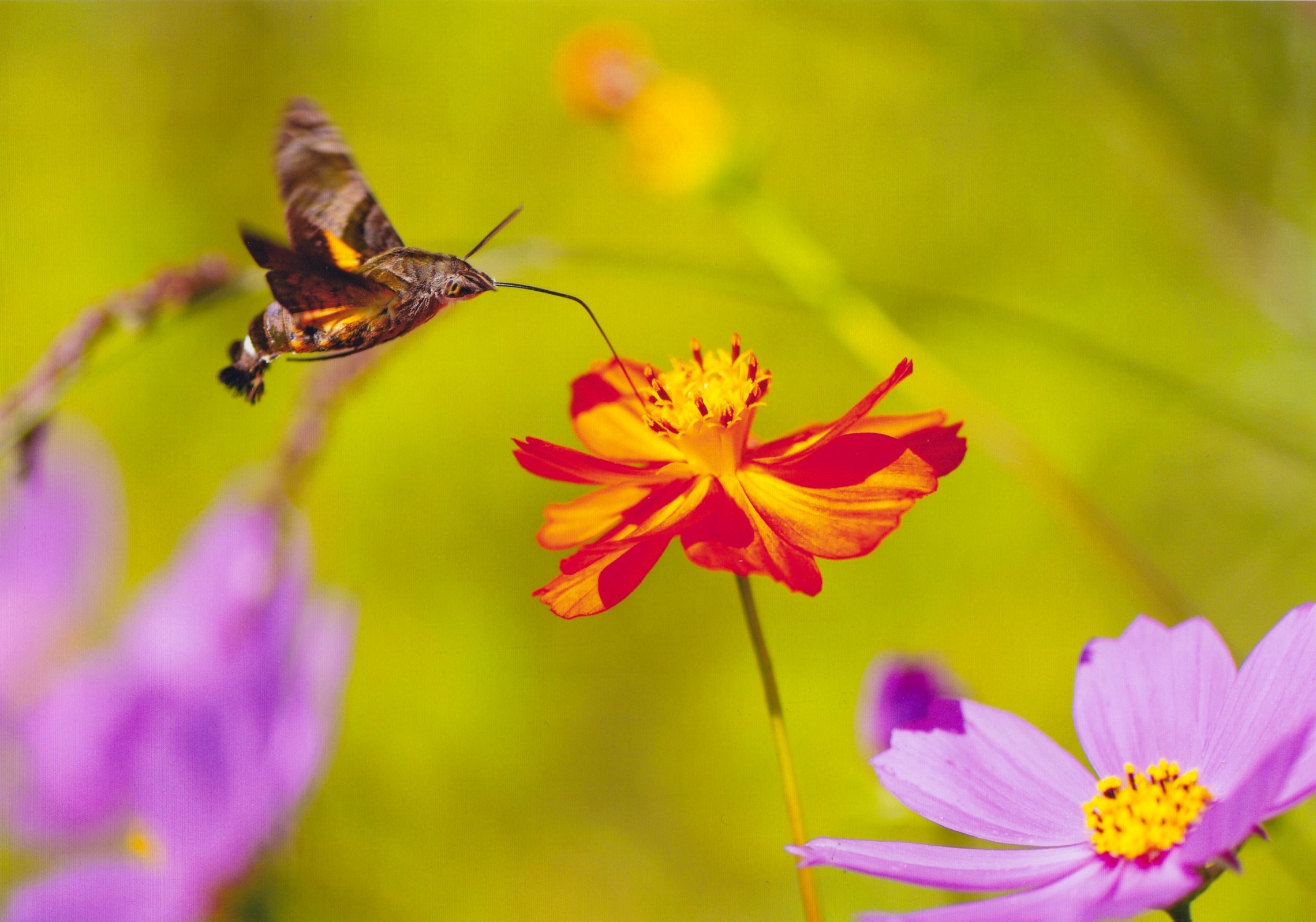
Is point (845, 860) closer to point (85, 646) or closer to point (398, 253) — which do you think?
point (398, 253)

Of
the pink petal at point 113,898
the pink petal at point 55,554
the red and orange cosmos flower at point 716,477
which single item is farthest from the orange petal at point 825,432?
the pink petal at point 55,554

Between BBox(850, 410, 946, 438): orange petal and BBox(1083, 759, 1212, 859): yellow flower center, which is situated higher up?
BBox(850, 410, 946, 438): orange petal

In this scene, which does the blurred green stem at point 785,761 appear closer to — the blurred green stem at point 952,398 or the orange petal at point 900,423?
the orange petal at point 900,423

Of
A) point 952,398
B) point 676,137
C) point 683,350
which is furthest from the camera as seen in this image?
point 683,350

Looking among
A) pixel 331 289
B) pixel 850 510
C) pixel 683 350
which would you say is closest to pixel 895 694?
pixel 850 510

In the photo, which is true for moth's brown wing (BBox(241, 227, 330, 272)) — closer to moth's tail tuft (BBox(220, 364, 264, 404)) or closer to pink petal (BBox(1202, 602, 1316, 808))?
moth's tail tuft (BBox(220, 364, 264, 404))

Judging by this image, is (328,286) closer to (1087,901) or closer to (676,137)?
(1087,901)

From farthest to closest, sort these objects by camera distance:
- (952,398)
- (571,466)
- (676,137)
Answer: (676,137) → (952,398) → (571,466)

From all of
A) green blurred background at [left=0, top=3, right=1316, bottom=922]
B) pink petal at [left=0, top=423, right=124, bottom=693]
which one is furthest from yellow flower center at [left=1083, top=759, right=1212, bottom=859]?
pink petal at [left=0, top=423, right=124, bottom=693]
